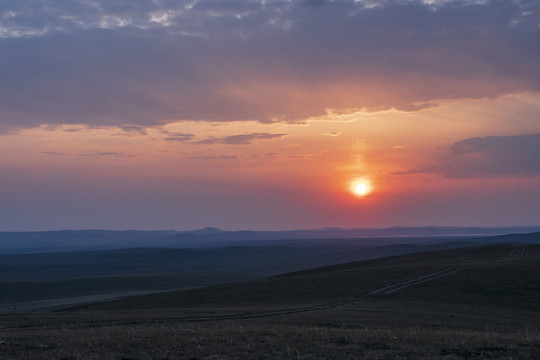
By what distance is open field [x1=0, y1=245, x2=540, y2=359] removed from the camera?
653 inches

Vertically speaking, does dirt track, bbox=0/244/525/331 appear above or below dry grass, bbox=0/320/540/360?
below

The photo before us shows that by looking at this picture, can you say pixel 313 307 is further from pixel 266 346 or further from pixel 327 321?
pixel 266 346

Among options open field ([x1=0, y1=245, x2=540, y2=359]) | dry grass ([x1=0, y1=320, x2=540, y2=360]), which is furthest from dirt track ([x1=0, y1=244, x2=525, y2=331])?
dry grass ([x1=0, y1=320, x2=540, y2=360])

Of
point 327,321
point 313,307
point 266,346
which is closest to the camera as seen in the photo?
point 266,346

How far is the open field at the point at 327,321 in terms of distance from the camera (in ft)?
54.4

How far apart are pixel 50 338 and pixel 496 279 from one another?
40.4m

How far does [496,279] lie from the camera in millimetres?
47094

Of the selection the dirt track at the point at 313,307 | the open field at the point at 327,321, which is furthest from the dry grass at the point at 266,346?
the dirt track at the point at 313,307

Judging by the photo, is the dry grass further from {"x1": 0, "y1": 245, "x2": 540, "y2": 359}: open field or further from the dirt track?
the dirt track

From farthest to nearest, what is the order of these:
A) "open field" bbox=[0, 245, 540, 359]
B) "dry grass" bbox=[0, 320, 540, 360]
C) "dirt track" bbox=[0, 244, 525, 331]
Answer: "dirt track" bbox=[0, 244, 525, 331], "open field" bbox=[0, 245, 540, 359], "dry grass" bbox=[0, 320, 540, 360]

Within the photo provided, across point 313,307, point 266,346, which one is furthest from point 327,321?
point 266,346

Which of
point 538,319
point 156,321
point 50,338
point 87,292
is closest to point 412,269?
point 538,319

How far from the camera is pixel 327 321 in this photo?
2728 centimetres

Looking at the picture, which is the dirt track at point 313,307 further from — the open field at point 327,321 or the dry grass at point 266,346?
the dry grass at point 266,346
